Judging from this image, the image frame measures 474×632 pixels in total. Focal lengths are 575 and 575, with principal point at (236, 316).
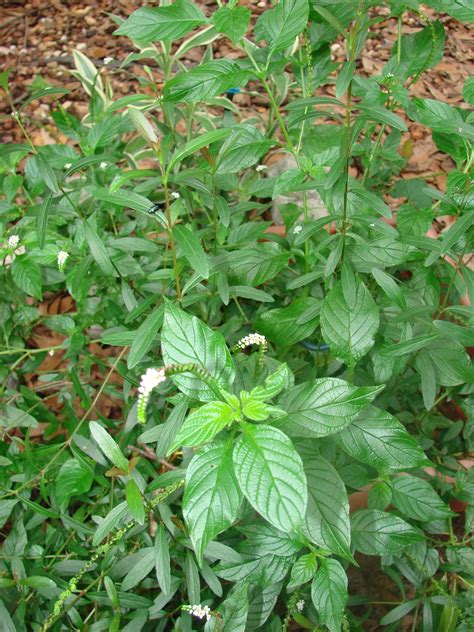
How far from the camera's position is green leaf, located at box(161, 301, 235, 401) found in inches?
37.3

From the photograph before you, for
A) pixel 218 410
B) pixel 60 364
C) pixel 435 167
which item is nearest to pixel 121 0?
pixel 435 167

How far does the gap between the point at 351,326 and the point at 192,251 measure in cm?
35

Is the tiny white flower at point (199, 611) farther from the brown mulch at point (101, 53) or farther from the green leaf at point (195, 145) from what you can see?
the brown mulch at point (101, 53)

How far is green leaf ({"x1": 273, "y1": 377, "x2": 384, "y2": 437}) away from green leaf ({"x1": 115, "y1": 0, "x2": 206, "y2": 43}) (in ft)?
2.33

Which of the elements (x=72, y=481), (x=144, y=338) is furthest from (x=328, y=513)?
(x=72, y=481)

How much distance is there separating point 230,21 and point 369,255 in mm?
571

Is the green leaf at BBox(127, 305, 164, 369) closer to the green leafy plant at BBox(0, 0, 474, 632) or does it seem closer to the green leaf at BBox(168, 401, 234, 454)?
the green leafy plant at BBox(0, 0, 474, 632)

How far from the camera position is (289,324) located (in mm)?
1350

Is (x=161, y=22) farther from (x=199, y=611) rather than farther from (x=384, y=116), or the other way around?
(x=199, y=611)

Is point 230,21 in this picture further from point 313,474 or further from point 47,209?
point 313,474

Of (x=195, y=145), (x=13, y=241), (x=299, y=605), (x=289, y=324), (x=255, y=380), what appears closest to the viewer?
(x=195, y=145)

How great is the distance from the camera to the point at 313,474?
101 cm

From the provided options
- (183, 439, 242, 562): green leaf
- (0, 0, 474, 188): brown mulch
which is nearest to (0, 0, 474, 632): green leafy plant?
(183, 439, 242, 562): green leaf

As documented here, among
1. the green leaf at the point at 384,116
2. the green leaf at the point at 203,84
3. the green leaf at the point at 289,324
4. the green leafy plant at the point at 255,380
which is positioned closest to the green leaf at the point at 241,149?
the green leafy plant at the point at 255,380
